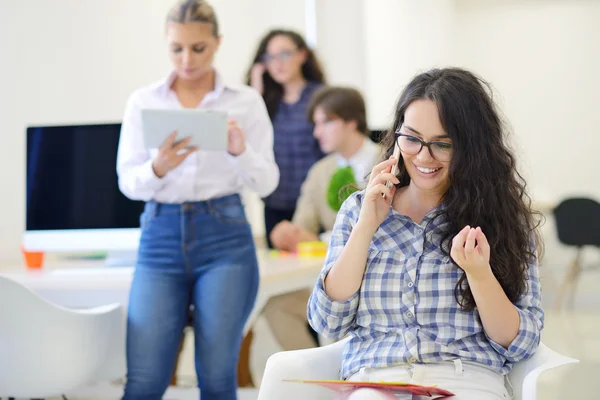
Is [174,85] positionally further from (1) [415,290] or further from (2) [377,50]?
(2) [377,50]

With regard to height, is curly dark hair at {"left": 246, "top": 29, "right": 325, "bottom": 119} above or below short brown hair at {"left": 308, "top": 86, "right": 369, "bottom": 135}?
above

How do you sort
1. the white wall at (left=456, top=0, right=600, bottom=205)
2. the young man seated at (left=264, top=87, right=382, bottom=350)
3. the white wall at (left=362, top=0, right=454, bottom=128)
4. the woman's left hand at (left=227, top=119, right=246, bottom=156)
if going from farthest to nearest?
the white wall at (left=456, top=0, right=600, bottom=205) < the white wall at (left=362, top=0, right=454, bottom=128) < the young man seated at (left=264, top=87, right=382, bottom=350) < the woman's left hand at (left=227, top=119, right=246, bottom=156)

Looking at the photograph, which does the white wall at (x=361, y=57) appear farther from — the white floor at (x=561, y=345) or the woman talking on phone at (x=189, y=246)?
the woman talking on phone at (x=189, y=246)

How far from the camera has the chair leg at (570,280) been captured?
6.87 metres

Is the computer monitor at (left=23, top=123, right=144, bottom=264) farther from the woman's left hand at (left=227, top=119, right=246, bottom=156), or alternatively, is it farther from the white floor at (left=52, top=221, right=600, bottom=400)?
the woman's left hand at (left=227, top=119, right=246, bottom=156)

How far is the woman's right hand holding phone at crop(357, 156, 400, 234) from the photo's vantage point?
5.69 feet

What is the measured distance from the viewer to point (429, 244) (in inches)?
70.0

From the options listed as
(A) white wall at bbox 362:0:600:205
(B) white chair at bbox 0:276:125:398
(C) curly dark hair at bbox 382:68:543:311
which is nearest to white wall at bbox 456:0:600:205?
(A) white wall at bbox 362:0:600:205

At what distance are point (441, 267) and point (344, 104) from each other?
2.06 metres

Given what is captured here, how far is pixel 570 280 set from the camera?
22.8 ft

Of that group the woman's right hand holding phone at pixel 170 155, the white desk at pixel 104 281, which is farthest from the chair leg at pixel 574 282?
the woman's right hand holding phone at pixel 170 155

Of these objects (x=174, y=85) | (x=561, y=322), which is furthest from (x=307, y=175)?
(x=561, y=322)

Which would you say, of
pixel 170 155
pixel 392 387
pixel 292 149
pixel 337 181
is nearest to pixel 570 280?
pixel 292 149

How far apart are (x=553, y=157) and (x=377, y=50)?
1849 mm
